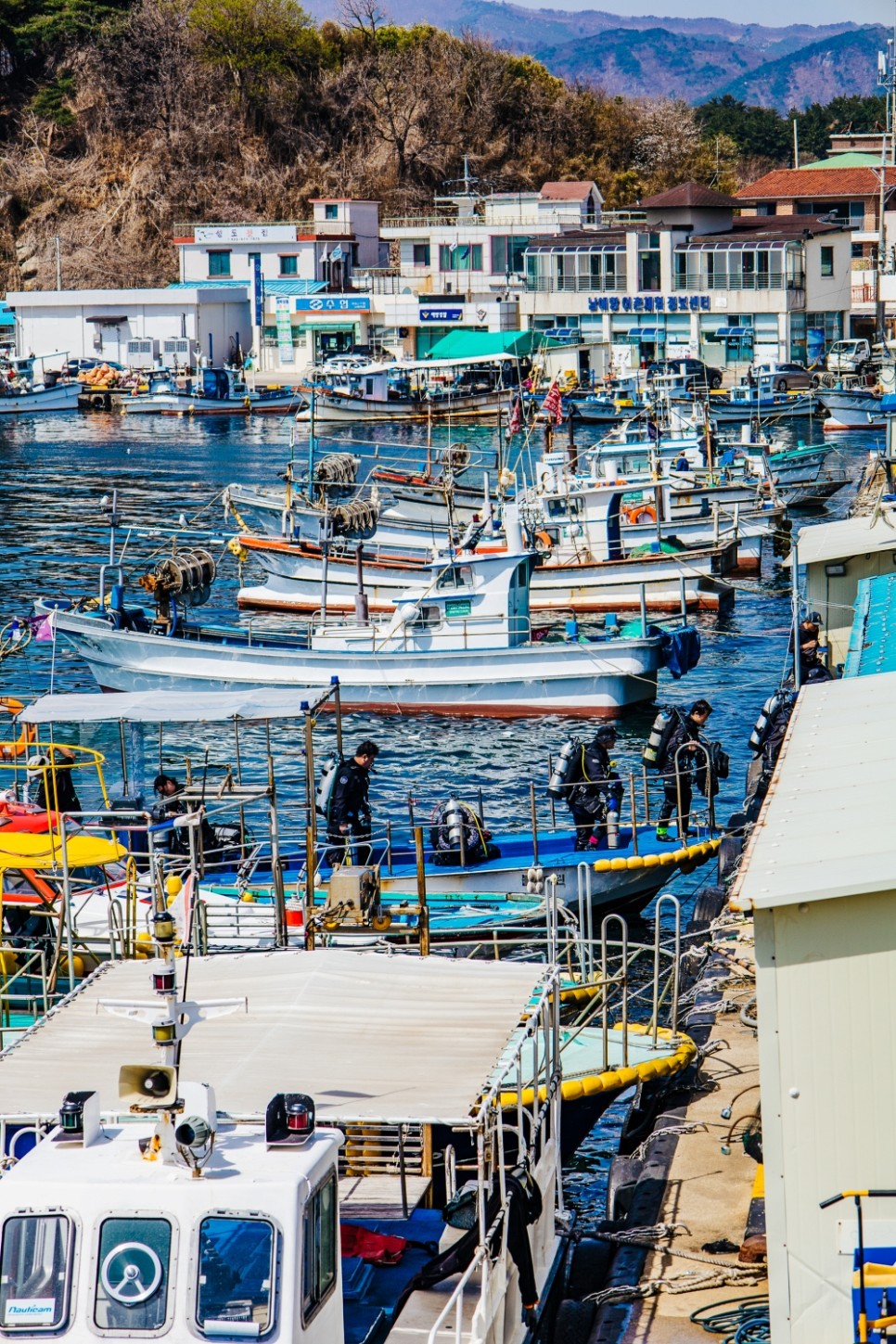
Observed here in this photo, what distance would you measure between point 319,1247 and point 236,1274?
1.63 feet

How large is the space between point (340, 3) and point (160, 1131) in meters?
128

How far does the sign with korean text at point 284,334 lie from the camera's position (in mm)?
89250

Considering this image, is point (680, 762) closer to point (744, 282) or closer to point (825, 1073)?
point (825, 1073)

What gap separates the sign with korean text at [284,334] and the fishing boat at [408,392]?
939 centimetres

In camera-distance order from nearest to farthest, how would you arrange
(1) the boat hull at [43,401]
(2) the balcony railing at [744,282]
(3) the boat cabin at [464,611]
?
(3) the boat cabin at [464,611] → (2) the balcony railing at [744,282] → (1) the boat hull at [43,401]

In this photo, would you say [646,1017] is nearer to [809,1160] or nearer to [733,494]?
[809,1160]

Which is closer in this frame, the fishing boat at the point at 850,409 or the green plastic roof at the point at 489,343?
the fishing boat at the point at 850,409

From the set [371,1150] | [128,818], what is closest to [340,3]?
[128,818]

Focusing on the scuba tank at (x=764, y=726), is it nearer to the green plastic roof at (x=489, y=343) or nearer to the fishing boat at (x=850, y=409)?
the fishing boat at (x=850, y=409)

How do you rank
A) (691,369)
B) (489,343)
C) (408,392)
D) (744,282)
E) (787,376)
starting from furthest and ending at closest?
1. (489,343)
2. (744,282)
3. (408,392)
4. (691,369)
5. (787,376)

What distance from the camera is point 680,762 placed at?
22172mm

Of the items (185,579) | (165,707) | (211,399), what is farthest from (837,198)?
(165,707)

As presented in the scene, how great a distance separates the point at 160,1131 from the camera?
835 cm

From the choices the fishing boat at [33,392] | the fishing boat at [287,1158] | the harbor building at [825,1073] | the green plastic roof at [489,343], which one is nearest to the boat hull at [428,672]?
the fishing boat at [287,1158]
